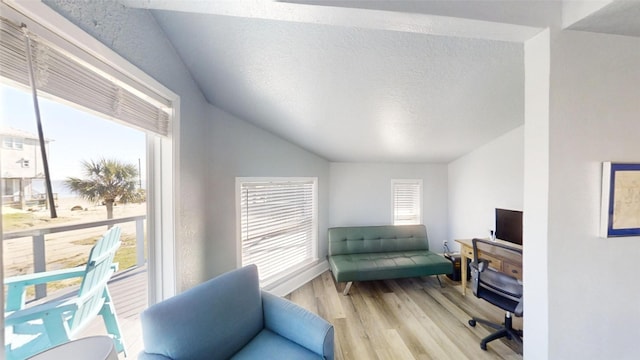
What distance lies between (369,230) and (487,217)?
1.65 m

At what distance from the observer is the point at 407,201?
3.93m

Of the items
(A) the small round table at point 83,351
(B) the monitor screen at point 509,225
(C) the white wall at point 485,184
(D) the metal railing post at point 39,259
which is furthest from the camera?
(C) the white wall at point 485,184

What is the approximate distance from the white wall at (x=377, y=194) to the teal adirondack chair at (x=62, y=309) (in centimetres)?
288

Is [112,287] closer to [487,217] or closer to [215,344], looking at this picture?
[215,344]

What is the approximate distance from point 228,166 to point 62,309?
1549mm

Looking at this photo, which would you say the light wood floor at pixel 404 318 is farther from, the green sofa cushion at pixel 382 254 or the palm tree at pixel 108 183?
the palm tree at pixel 108 183

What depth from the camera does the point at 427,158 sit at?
354 cm

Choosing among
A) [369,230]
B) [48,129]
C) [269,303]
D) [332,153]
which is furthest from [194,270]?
[369,230]

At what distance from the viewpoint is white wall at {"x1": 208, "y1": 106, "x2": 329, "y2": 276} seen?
2.14 metres

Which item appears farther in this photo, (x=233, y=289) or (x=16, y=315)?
(x=233, y=289)

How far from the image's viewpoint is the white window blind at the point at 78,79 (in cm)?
66

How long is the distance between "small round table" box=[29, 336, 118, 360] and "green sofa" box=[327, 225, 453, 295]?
7.96 feet

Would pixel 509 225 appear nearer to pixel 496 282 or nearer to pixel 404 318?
pixel 496 282

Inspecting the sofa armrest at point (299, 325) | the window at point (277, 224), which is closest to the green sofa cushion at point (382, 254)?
the window at point (277, 224)
